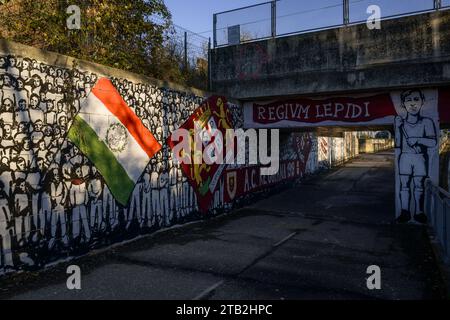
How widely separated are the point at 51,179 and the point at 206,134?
5.04 m

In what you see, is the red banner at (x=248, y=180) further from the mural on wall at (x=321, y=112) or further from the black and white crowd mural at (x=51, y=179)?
the black and white crowd mural at (x=51, y=179)

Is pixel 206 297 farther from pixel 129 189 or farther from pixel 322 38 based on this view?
pixel 322 38

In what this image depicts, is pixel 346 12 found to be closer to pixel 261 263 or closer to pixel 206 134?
pixel 206 134

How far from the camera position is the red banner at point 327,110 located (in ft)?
34.7

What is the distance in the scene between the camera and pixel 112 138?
7.27m

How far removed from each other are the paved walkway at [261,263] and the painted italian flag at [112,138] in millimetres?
1419

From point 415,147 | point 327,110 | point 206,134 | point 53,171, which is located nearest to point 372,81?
point 327,110

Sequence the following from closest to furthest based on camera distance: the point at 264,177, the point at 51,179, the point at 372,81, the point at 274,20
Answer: the point at 51,179 < the point at 372,81 < the point at 274,20 < the point at 264,177

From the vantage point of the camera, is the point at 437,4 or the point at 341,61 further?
the point at 341,61

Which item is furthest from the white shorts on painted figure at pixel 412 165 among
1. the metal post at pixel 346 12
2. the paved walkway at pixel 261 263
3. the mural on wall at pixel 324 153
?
the mural on wall at pixel 324 153

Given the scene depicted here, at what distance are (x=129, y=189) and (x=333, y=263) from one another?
13.8 feet

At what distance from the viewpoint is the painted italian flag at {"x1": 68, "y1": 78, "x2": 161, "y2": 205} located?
264 inches
